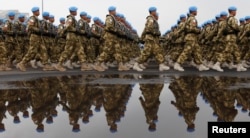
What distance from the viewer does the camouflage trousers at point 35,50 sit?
41.9 ft

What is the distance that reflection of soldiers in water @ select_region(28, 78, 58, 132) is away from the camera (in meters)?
6.16

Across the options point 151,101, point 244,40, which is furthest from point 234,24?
point 151,101

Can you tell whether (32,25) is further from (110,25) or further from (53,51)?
(110,25)

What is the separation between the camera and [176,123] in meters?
5.59

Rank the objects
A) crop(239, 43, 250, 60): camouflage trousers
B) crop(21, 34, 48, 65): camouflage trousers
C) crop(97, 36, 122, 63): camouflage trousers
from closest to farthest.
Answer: crop(97, 36, 122, 63): camouflage trousers → crop(21, 34, 48, 65): camouflage trousers → crop(239, 43, 250, 60): camouflage trousers

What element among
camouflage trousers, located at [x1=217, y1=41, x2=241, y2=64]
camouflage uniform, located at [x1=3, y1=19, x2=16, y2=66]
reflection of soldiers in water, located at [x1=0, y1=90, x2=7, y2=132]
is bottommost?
reflection of soldiers in water, located at [x1=0, y1=90, x2=7, y2=132]

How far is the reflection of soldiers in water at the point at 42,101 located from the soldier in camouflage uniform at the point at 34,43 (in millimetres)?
2602

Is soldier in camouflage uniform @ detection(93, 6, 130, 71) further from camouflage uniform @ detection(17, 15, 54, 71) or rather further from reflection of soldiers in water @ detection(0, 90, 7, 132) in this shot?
reflection of soldiers in water @ detection(0, 90, 7, 132)

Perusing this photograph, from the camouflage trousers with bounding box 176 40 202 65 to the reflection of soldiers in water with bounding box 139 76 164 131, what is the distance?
309cm

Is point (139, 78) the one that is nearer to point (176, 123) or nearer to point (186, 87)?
point (186, 87)

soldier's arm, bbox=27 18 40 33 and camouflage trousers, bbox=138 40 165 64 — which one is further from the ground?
soldier's arm, bbox=27 18 40 33

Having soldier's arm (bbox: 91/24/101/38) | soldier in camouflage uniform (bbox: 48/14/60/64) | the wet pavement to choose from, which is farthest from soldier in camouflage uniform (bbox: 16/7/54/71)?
soldier's arm (bbox: 91/24/101/38)

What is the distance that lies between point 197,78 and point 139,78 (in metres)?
1.75

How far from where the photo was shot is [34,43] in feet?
42.0
